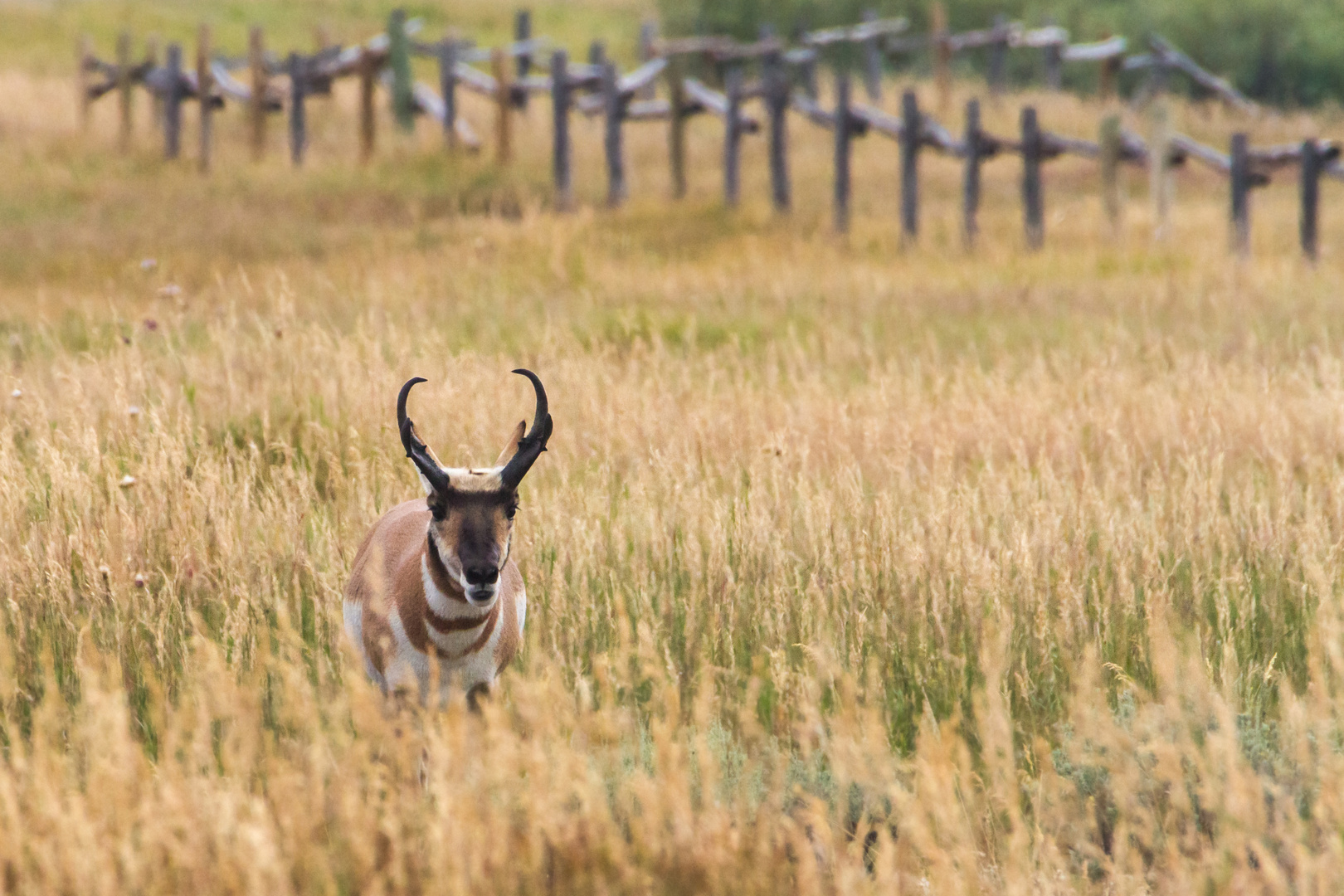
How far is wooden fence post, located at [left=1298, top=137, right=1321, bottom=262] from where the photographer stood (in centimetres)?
1520

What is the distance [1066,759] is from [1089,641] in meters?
0.82

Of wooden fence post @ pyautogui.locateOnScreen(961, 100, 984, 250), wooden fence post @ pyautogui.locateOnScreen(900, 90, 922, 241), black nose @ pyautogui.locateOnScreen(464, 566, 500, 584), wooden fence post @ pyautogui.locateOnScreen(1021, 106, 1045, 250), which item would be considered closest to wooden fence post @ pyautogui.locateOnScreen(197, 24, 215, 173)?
wooden fence post @ pyautogui.locateOnScreen(900, 90, 922, 241)

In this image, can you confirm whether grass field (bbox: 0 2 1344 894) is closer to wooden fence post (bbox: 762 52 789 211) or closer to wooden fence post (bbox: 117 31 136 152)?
wooden fence post (bbox: 762 52 789 211)

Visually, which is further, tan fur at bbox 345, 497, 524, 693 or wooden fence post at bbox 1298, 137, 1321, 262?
wooden fence post at bbox 1298, 137, 1321, 262

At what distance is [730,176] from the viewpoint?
19.7 metres

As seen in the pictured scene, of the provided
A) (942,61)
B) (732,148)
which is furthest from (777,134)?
(942,61)

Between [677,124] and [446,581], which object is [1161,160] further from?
[446,581]

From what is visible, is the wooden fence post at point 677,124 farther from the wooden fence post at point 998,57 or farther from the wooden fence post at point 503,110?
the wooden fence post at point 998,57

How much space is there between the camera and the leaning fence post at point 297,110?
75.5ft

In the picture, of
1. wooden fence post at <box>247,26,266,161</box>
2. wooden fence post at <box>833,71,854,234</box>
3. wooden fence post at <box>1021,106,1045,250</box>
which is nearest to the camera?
wooden fence post at <box>1021,106,1045,250</box>

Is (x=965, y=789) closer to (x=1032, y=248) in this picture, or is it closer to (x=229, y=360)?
(x=229, y=360)

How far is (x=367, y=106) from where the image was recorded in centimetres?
2278

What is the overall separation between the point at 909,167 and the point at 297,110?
33.6 feet

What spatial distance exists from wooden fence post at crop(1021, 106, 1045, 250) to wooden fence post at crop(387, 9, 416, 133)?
36.5ft
